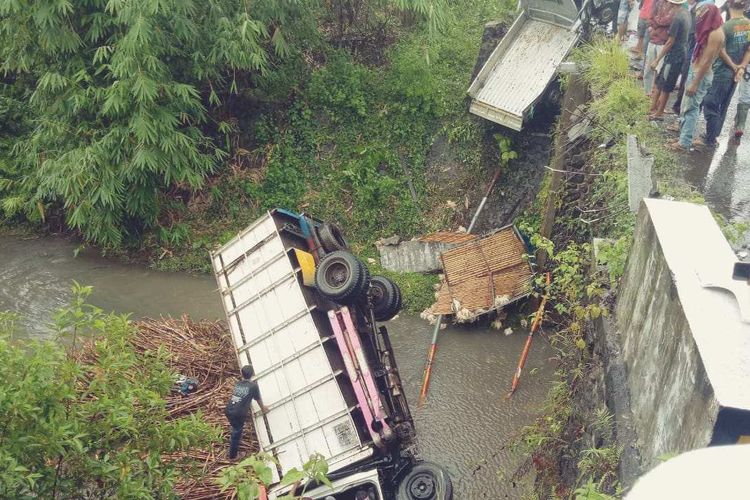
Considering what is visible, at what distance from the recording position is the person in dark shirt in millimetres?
6152

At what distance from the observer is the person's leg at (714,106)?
26.0ft

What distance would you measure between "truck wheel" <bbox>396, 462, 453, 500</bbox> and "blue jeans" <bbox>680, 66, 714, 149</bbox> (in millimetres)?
5386

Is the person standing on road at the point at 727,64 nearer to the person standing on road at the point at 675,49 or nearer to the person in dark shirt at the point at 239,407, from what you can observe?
the person standing on road at the point at 675,49

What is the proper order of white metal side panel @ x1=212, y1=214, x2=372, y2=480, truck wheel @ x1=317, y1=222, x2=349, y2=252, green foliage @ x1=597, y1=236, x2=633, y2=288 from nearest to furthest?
green foliage @ x1=597, y1=236, x2=633, y2=288
white metal side panel @ x1=212, y1=214, x2=372, y2=480
truck wheel @ x1=317, y1=222, x2=349, y2=252

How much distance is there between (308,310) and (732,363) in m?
4.30

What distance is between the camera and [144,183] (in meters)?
10.9

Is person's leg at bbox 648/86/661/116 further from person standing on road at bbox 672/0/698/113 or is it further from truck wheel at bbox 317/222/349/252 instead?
truck wheel at bbox 317/222/349/252

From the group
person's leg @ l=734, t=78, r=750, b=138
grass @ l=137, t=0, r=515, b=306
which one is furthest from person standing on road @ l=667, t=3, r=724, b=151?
grass @ l=137, t=0, r=515, b=306

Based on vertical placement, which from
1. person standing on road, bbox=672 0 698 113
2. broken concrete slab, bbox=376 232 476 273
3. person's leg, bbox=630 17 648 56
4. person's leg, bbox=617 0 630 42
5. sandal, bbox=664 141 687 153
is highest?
person's leg, bbox=617 0 630 42

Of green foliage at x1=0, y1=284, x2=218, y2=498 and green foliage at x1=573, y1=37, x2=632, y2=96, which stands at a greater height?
green foliage at x1=573, y1=37, x2=632, y2=96

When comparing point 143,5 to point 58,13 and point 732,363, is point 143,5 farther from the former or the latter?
point 732,363

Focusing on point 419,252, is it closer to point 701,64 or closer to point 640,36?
point 701,64

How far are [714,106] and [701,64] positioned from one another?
0.78 m

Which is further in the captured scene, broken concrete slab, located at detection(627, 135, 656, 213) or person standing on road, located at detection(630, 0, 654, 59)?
person standing on road, located at detection(630, 0, 654, 59)
